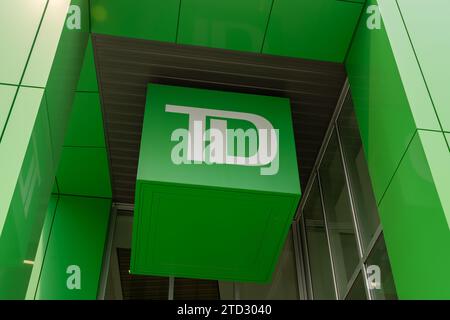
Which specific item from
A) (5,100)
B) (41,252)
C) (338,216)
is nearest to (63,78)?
(5,100)

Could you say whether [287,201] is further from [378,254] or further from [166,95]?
[166,95]

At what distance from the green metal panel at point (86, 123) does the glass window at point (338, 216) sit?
303cm

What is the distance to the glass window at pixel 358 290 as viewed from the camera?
5686mm

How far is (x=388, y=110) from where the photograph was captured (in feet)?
14.8

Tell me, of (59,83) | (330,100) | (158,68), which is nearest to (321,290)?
(330,100)

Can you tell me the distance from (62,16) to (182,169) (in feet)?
5.89

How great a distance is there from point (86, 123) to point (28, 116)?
2.92 m

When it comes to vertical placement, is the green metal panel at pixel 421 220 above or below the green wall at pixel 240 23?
below

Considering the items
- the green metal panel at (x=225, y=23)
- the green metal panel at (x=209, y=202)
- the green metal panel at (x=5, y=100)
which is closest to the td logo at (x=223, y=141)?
the green metal panel at (x=209, y=202)

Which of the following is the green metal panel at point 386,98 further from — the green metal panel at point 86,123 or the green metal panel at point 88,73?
the green metal panel at point 86,123

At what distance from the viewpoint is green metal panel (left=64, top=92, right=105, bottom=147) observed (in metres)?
6.27

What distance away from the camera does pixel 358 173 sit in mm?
5766

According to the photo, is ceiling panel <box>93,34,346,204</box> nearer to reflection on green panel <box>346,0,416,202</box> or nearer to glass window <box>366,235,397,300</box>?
reflection on green panel <box>346,0,416,202</box>
